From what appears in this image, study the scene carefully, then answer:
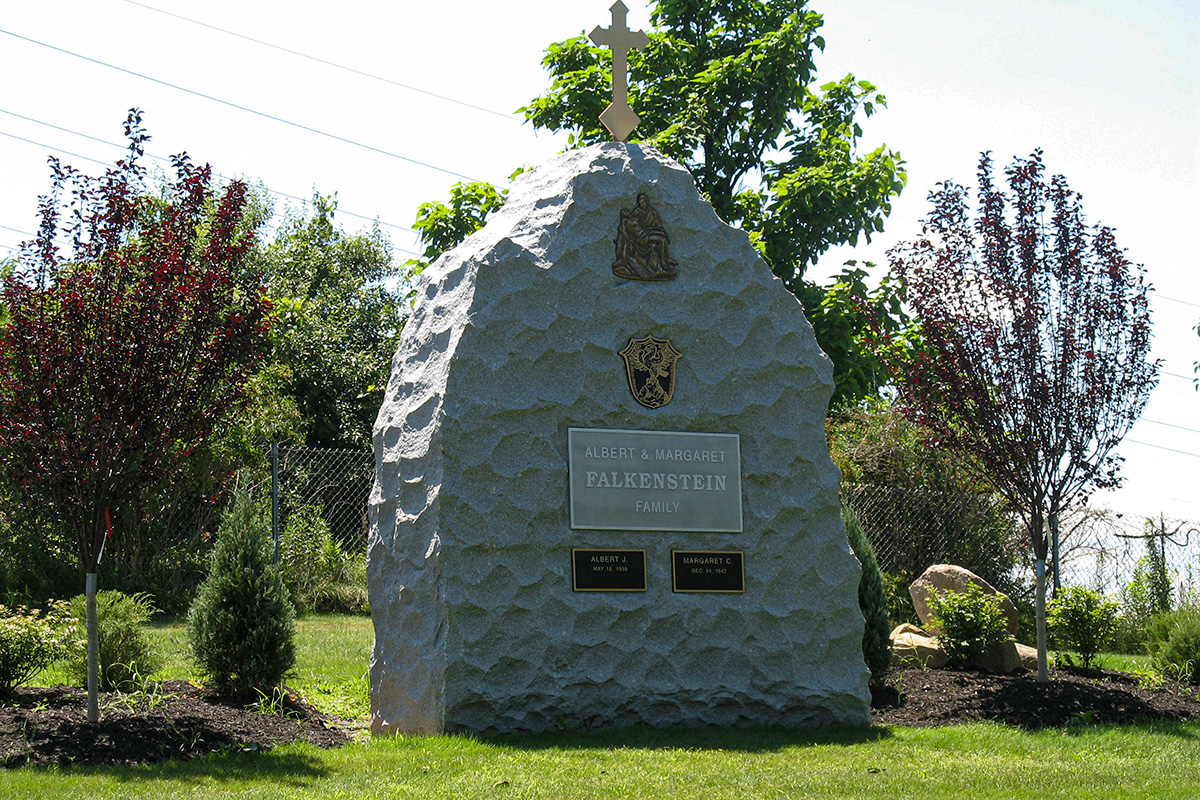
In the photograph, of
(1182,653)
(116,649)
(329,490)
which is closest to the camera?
(116,649)

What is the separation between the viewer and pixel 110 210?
7.64 m

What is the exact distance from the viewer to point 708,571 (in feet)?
27.7

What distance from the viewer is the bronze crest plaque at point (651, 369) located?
8.48m

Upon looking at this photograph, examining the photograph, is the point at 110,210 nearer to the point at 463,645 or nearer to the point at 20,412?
the point at 20,412

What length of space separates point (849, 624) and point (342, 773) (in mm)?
4184

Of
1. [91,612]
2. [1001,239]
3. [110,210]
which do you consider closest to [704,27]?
[1001,239]

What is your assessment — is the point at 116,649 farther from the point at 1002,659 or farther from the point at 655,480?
the point at 1002,659

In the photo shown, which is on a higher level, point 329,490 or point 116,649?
point 329,490

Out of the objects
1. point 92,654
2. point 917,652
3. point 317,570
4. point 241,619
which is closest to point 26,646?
point 92,654

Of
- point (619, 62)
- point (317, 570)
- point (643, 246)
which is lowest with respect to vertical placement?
point (317, 570)

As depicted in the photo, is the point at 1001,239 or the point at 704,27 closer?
the point at 1001,239

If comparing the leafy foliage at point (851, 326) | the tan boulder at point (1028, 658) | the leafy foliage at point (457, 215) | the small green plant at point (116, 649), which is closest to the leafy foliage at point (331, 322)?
the leafy foliage at point (457, 215)

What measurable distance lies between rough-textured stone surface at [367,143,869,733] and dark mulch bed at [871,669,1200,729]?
0.96 metres

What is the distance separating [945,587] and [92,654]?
8383 mm
